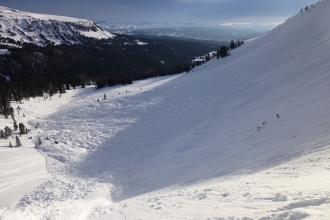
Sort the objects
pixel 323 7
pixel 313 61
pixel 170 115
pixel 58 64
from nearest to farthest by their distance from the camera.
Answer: pixel 313 61 < pixel 170 115 < pixel 323 7 < pixel 58 64

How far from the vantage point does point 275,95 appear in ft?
61.5

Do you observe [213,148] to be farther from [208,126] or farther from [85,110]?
Result: [85,110]

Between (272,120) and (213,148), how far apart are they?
444 centimetres

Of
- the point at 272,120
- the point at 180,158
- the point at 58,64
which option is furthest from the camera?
the point at 58,64

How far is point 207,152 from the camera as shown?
14602 millimetres

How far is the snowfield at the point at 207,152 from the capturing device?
23.6 feet

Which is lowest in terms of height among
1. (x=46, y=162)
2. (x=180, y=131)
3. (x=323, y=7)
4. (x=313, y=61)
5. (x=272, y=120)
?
(x=46, y=162)

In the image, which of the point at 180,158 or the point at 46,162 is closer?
the point at 180,158

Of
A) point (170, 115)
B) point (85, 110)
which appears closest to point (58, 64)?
point (85, 110)

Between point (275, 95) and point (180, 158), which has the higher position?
point (275, 95)

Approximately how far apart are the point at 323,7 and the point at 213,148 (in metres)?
43.6

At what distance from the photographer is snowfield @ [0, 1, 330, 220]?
721 cm

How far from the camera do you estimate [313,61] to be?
21.3m

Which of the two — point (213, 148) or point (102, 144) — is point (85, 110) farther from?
point (213, 148)
